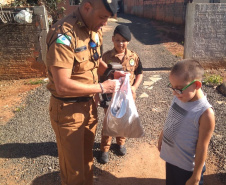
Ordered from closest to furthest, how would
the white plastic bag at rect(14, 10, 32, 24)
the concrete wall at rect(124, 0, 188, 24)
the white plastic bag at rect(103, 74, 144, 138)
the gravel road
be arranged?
the white plastic bag at rect(103, 74, 144, 138) → the gravel road → the white plastic bag at rect(14, 10, 32, 24) → the concrete wall at rect(124, 0, 188, 24)

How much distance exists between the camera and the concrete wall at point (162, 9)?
1484cm

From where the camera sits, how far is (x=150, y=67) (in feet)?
24.1

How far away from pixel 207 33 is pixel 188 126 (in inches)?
216

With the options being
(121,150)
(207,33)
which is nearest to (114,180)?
(121,150)

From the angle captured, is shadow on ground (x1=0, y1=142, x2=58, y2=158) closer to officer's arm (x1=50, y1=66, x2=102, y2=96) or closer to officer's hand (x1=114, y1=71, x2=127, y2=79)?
officer's hand (x1=114, y1=71, x2=127, y2=79)

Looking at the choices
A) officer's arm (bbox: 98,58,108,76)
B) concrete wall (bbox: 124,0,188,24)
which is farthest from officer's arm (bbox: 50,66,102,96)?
concrete wall (bbox: 124,0,188,24)

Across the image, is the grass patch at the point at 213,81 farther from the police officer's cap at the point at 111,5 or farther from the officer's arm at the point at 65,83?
the officer's arm at the point at 65,83

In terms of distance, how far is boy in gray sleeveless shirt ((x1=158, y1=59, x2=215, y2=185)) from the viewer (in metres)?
1.57

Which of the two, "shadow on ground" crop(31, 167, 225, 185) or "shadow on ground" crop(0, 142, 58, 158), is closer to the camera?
"shadow on ground" crop(31, 167, 225, 185)

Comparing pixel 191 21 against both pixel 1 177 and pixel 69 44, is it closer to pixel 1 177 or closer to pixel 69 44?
pixel 69 44

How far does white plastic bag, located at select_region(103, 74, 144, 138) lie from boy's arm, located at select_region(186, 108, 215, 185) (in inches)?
29.0

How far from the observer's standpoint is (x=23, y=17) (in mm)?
5562

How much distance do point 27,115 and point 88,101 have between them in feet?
9.45

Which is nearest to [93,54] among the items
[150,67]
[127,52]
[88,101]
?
[88,101]
